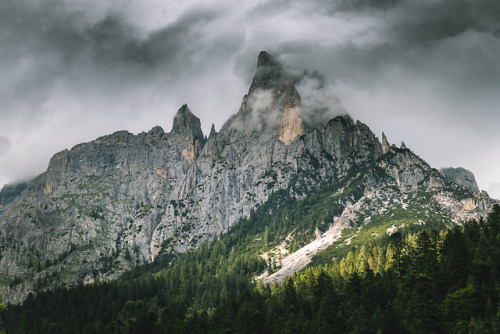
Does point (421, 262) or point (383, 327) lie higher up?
point (421, 262)

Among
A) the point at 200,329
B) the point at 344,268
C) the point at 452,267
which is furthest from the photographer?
the point at 344,268

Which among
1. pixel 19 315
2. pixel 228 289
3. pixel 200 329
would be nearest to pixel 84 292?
pixel 19 315

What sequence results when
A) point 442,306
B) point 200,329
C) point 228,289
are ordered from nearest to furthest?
point 442,306 < point 200,329 < point 228,289

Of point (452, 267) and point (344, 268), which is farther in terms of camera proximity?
point (344, 268)

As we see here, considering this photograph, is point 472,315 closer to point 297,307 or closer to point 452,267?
point 452,267

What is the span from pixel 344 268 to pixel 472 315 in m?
82.8

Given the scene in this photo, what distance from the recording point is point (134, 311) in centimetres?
16850

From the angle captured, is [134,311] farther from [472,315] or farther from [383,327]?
[472,315]

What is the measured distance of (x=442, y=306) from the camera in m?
71.2

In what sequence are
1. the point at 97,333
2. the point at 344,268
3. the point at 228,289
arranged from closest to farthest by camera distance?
the point at 97,333 → the point at 344,268 → the point at 228,289

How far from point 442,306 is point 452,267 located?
456 inches

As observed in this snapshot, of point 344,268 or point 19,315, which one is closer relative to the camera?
point 344,268

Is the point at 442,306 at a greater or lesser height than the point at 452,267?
lesser

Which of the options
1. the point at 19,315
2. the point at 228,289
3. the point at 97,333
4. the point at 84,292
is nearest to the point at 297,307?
the point at 97,333
